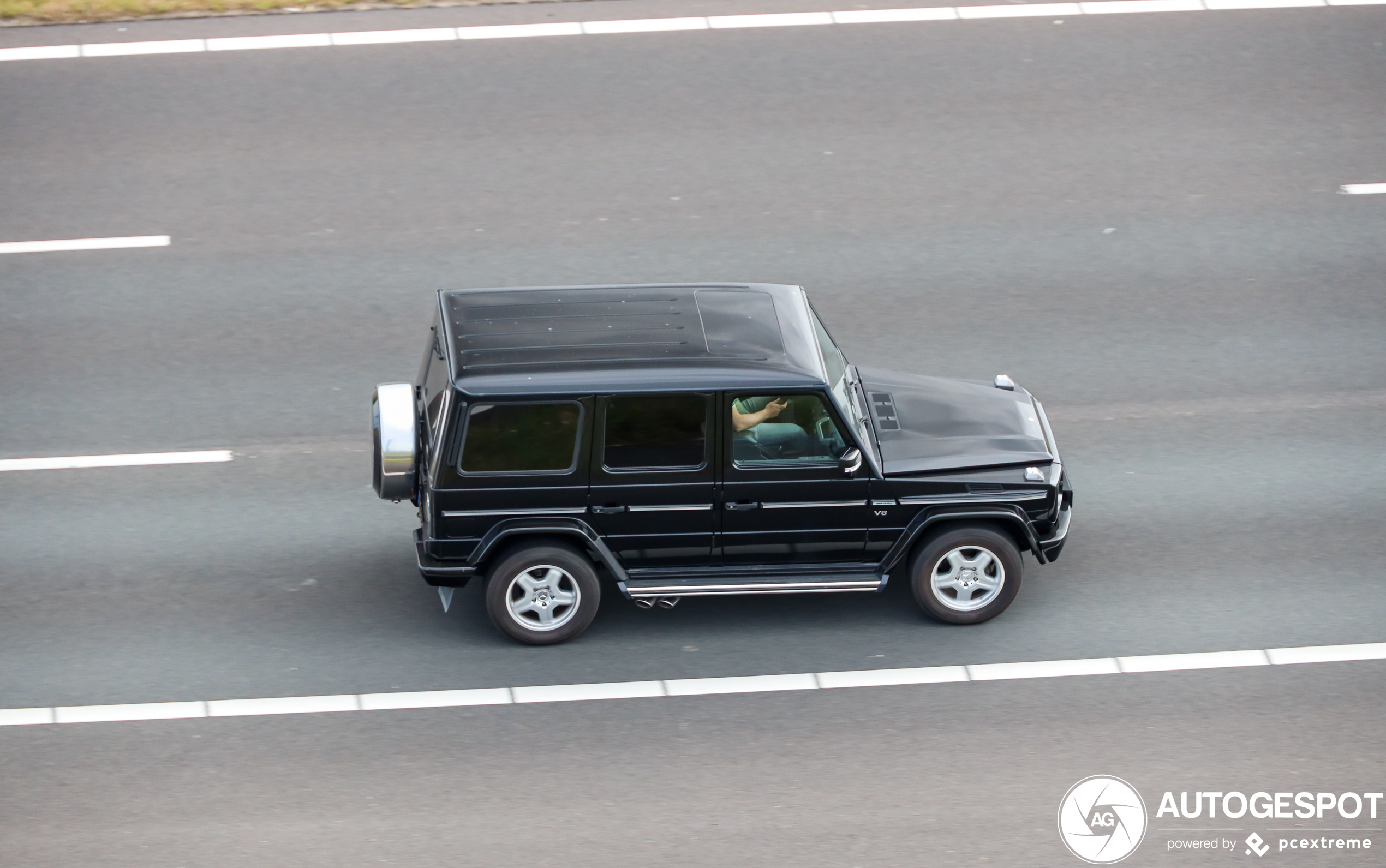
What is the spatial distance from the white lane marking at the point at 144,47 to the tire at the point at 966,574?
9.27 meters

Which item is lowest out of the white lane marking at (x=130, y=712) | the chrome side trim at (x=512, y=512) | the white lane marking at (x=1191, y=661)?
the white lane marking at (x=1191, y=661)

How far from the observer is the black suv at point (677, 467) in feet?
30.1

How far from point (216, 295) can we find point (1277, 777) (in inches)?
330

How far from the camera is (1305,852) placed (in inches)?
331

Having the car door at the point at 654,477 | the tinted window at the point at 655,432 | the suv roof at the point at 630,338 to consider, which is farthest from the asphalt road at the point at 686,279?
the suv roof at the point at 630,338

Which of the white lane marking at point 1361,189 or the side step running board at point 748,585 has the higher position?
the white lane marking at point 1361,189

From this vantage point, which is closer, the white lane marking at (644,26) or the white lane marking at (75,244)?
the white lane marking at (75,244)

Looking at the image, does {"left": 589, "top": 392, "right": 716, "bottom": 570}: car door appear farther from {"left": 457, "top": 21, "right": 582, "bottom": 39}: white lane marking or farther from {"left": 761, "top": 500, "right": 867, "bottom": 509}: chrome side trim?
{"left": 457, "top": 21, "right": 582, "bottom": 39}: white lane marking

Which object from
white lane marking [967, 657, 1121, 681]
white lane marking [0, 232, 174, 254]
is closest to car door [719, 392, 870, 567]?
white lane marking [967, 657, 1121, 681]

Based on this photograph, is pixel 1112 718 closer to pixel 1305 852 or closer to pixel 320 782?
pixel 1305 852

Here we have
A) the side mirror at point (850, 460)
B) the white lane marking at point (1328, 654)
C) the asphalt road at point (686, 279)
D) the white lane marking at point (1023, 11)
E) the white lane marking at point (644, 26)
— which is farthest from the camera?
the white lane marking at point (1023, 11)

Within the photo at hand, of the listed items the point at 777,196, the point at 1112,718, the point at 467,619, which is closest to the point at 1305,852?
the point at 1112,718

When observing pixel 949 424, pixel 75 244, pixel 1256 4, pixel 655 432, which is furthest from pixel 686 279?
pixel 1256 4

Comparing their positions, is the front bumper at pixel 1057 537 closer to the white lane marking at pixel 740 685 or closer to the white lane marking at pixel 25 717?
the white lane marking at pixel 740 685
